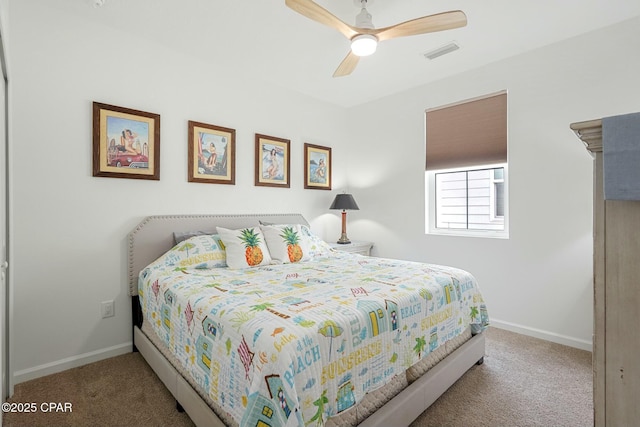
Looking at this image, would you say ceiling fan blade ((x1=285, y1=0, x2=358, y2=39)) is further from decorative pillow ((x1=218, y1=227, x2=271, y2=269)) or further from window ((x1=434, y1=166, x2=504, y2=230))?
window ((x1=434, y1=166, x2=504, y2=230))

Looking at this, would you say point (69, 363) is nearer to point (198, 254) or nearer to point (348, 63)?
point (198, 254)

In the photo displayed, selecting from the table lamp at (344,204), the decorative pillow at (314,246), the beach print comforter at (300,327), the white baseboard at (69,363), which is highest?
the table lamp at (344,204)

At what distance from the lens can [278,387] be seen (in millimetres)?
1142

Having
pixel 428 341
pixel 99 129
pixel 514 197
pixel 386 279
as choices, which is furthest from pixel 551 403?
pixel 99 129

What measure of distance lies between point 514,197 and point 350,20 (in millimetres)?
2151

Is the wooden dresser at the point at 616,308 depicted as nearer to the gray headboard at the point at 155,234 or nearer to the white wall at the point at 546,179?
the white wall at the point at 546,179

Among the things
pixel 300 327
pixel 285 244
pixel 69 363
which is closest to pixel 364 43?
→ pixel 285 244

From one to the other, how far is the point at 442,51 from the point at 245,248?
2.46 meters

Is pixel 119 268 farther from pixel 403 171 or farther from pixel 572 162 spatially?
pixel 572 162

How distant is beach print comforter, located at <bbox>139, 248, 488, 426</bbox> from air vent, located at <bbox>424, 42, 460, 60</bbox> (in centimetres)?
194

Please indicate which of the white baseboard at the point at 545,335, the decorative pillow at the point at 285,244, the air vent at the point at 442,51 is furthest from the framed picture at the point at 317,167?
the white baseboard at the point at 545,335

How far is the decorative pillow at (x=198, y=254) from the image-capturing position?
2.45 m

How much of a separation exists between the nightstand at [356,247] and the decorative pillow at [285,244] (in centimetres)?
82

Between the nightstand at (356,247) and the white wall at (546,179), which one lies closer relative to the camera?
the white wall at (546,179)
